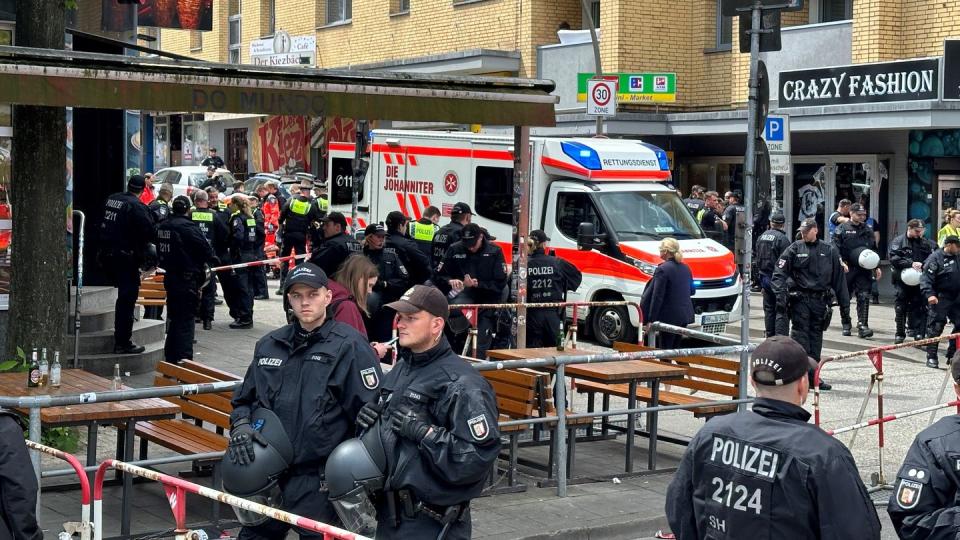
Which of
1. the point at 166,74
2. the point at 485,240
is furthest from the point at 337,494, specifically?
the point at 485,240

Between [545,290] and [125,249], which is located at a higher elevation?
[125,249]

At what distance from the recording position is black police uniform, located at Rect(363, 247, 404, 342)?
13211 mm

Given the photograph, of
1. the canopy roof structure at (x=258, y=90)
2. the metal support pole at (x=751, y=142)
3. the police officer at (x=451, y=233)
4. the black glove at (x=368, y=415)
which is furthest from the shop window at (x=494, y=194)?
the black glove at (x=368, y=415)

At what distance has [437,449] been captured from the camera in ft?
16.4

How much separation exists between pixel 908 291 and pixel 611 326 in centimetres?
392

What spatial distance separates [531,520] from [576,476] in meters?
1.30

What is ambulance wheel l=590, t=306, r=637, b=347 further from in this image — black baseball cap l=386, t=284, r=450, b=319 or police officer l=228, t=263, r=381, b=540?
black baseball cap l=386, t=284, r=450, b=319

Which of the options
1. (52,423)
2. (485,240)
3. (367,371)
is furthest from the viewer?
(485,240)

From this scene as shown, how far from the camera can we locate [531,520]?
27.8ft

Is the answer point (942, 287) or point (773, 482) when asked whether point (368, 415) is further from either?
point (942, 287)

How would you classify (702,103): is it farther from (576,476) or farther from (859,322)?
(576,476)

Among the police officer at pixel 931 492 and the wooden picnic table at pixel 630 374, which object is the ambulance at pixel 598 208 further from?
the police officer at pixel 931 492

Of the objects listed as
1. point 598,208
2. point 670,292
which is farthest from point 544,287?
point 598,208

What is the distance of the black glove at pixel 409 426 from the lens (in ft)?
16.4
